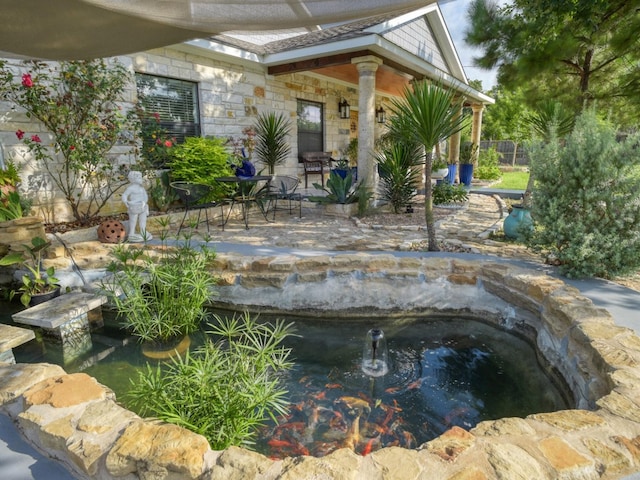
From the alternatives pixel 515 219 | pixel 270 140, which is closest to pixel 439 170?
pixel 270 140

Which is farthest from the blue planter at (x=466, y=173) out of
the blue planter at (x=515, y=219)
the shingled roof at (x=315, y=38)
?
the blue planter at (x=515, y=219)

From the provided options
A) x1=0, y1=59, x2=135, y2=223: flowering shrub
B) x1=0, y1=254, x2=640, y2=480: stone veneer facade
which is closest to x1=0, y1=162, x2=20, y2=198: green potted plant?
x1=0, y1=59, x2=135, y2=223: flowering shrub

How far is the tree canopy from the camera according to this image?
4766 mm

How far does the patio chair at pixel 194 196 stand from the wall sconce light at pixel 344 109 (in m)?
4.96

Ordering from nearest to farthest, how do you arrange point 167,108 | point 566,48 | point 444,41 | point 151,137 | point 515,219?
1. point 515,219
2. point 566,48
3. point 151,137
4. point 167,108
5. point 444,41

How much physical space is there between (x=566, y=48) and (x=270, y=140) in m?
4.89

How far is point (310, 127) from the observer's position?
30.0ft

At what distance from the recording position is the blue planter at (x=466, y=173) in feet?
34.9

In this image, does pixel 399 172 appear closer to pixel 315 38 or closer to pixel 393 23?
→ pixel 393 23

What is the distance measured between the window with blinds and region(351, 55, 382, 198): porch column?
2.77m

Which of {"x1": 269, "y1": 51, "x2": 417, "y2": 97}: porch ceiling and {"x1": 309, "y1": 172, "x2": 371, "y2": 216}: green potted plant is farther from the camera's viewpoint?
{"x1": 269, "y1": 51, "x2": 417, "y2": 97}: porch ceiling

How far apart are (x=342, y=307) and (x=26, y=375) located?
7.55 ft

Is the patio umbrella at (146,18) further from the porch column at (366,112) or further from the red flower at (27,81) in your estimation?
the porch column at (366,112)

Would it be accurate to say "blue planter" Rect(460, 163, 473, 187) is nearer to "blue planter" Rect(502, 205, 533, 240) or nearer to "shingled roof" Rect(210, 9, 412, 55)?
"shingled roof" Rect(210, 9, 412, 55)
